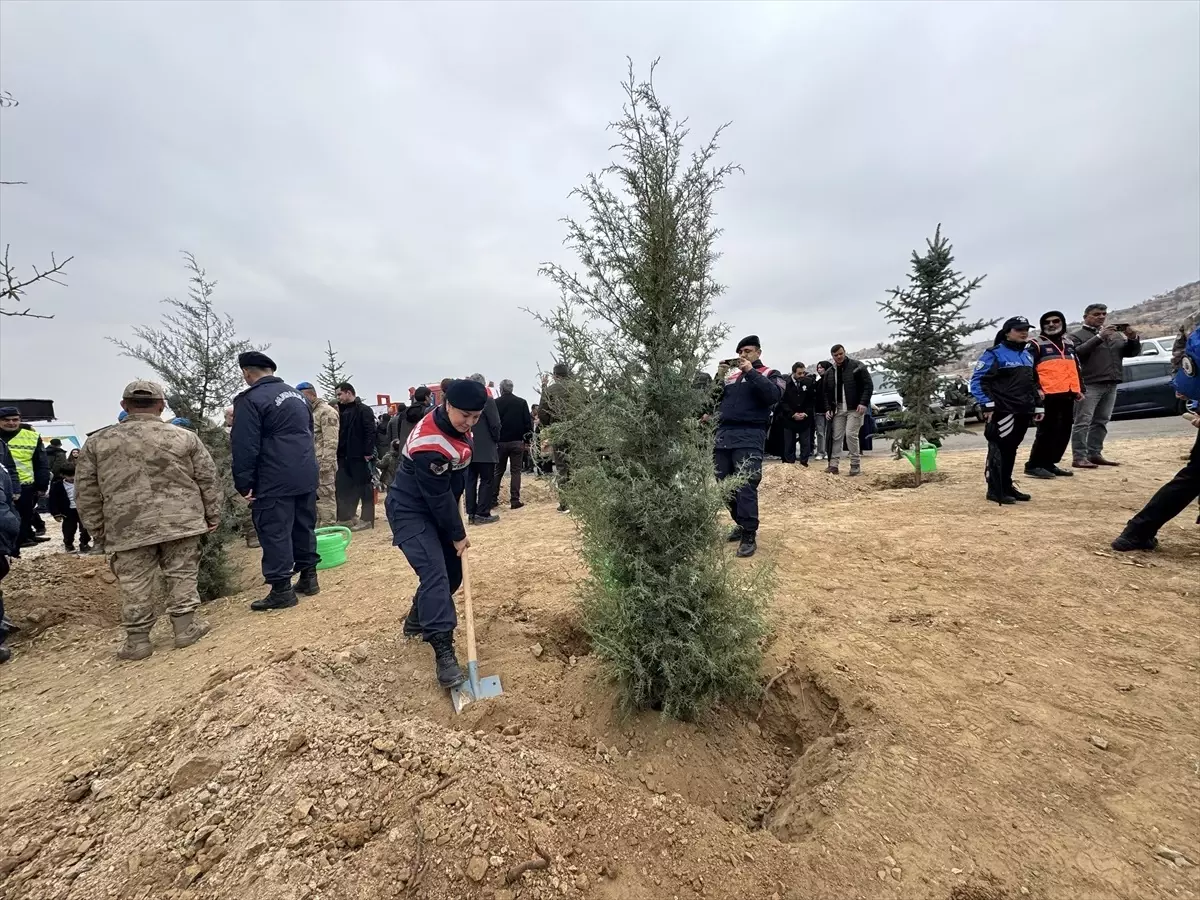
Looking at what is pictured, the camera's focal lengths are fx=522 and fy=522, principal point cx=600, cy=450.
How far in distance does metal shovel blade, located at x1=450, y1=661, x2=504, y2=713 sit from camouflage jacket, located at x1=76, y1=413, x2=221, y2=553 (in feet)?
9.00

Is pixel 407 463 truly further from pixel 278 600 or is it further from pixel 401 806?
pixel 278 600

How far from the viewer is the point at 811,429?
36.7 ft

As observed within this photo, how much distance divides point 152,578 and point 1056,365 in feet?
32.0

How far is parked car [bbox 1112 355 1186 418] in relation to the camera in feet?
42.0

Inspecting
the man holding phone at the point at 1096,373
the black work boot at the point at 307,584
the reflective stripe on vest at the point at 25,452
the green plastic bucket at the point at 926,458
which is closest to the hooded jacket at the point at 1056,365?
the man holding phone at the point at 1096,373

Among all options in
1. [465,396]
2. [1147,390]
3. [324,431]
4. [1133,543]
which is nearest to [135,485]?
[465,396]

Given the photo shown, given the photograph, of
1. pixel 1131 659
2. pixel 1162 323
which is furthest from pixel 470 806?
pixel 1162 323

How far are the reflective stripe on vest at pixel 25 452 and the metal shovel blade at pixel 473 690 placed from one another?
9.36 m

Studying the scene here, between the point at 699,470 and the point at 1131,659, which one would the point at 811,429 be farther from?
the point at 699,470

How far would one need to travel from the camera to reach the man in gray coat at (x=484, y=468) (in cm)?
752

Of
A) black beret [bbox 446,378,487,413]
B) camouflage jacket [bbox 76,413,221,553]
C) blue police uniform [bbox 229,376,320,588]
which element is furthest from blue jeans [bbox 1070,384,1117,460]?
camouflage jacket [bbox 76,413,221,553]

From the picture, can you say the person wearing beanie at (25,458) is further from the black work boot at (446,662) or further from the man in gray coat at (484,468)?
the black work boot at (446,662)

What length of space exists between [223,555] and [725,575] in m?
5.53

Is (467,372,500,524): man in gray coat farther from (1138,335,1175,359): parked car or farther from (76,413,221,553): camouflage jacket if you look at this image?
(1138,335,1175,359): parked car
